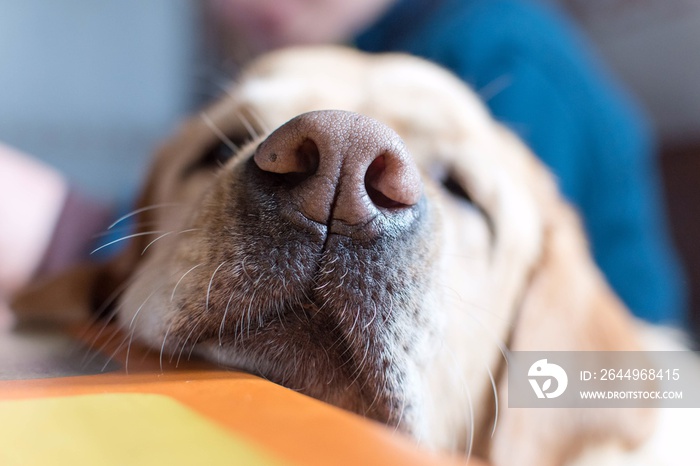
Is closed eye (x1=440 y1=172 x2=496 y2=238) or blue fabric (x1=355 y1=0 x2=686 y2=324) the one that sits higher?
blue fabric (x1=355 y1=0 x2=686 y2=324)

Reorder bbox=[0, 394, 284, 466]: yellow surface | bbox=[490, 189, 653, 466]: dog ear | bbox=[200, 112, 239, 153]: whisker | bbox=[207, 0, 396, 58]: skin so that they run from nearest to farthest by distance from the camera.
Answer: bbox=[0, 394, 284, 466]: yellow surface → bbox=[490, 189, 653, 466]: dog ear → bbox=[200, 112, 239, 153]: whisker → bbox=[207, 0, 396, 58]: skin

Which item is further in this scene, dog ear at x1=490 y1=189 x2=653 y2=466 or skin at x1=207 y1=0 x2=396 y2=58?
skin at x1=207 y1=0 x2=396 y2=58

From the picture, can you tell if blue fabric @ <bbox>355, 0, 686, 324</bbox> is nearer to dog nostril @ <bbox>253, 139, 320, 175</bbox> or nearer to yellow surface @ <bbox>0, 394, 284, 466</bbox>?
→ dog nostril @ <bbox>253, 139, 320, 175</bbox>

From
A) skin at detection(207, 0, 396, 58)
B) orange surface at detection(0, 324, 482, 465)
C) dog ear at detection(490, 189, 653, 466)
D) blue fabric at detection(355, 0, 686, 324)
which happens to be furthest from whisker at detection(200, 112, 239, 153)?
skin at detection(207, 0, 396, 58)

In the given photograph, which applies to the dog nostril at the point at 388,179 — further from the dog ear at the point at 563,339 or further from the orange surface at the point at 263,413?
the dog ear at the point at 563,339

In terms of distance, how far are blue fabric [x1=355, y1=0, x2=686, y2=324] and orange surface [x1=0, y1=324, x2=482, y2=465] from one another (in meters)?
1.57

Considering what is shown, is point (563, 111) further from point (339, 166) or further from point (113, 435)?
point (113, 435)

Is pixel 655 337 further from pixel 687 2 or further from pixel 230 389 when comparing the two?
pixel 687 2

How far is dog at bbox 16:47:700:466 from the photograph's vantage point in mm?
841

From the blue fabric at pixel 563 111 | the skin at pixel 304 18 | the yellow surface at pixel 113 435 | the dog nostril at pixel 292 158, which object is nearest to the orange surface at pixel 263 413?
the yellow surface at pixel 113 435

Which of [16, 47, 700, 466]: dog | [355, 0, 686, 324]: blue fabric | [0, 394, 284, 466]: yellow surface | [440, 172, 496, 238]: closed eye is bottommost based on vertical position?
[0, 394, 284, 466]: yellow surface

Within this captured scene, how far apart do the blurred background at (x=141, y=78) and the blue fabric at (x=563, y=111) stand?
56cm

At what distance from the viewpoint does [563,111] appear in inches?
85.4

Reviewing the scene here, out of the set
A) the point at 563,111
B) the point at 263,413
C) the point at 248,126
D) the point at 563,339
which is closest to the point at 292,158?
the point at 263,413
